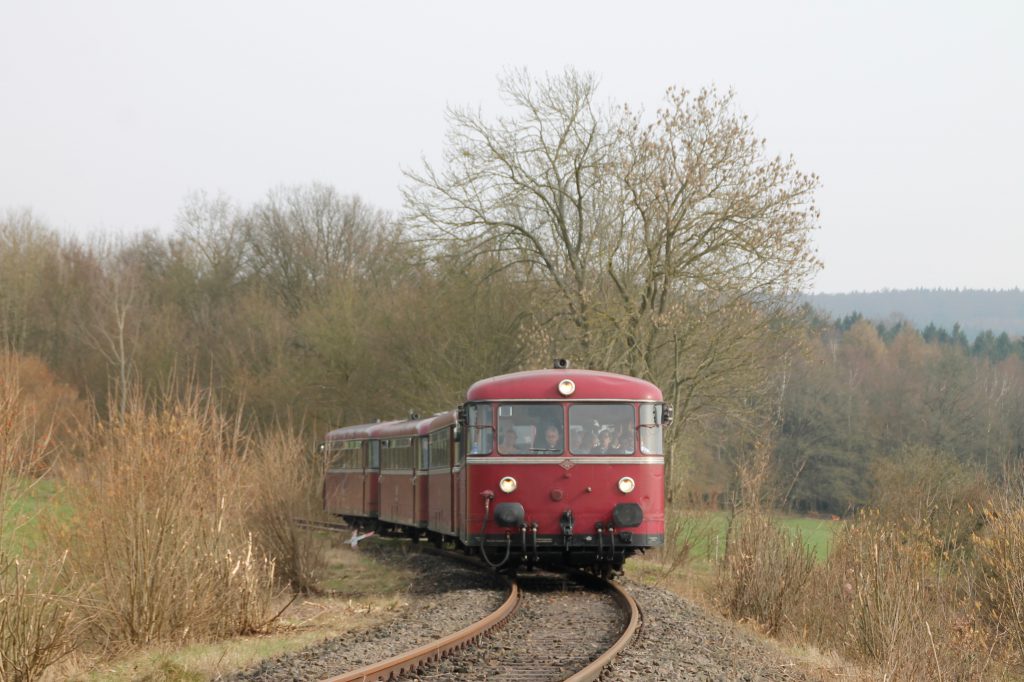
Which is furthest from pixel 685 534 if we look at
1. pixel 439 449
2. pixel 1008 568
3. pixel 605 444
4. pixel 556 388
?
pixel 1008 568

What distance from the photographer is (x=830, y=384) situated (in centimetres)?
6259

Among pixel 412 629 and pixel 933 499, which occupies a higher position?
pixel 933 499

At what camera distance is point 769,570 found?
53.4 feet

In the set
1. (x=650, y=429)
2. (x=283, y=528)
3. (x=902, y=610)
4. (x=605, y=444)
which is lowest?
(x=902, y=610)

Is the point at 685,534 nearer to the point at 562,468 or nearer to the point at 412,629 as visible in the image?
the point at 562,468

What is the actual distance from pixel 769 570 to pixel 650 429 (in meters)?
2.40

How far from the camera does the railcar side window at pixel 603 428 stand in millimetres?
16531

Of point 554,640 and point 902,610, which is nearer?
point 554,640

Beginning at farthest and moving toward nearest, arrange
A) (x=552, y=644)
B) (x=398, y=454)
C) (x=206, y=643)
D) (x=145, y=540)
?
(x=398, y=454), (x=206, y=643), (x=552, y=644), (x=145, y=540)

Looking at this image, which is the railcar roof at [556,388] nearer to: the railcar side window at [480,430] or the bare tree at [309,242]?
the railcar side window at [480,430]

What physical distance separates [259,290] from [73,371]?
9507 millimetres

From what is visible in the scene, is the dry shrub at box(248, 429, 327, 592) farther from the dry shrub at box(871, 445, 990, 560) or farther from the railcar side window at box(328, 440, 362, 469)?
the railcar side window at box(328, 440, 362, 469)

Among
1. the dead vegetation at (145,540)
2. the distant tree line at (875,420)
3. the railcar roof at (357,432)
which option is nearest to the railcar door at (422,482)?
the railcar roof at (357,432)

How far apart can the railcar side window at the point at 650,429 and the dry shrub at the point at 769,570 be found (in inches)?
57.1
